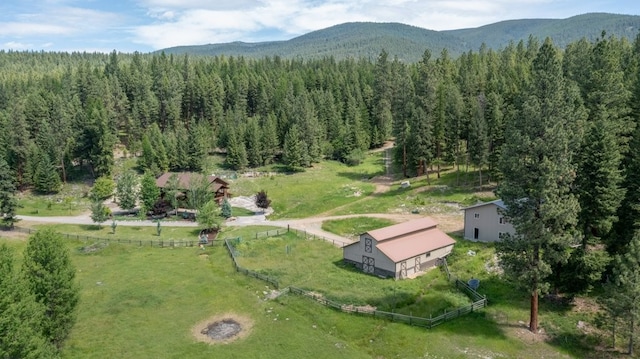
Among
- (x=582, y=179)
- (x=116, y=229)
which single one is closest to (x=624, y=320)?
(x=582, y=179)

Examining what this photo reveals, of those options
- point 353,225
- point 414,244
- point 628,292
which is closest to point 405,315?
point 414,244

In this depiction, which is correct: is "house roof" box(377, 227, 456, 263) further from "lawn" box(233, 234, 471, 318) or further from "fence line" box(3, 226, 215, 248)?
"fence line" box(3, 226, 215, 248)

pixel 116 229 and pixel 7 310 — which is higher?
pixel 7 310

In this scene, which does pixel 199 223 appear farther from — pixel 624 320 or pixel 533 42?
pixel 533 42

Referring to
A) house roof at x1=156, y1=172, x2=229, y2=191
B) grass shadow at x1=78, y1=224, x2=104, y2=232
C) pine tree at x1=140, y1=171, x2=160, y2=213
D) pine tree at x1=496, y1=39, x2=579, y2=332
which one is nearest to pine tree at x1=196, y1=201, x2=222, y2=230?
house roof at x1=156, y1=172, x2=229, y2=191

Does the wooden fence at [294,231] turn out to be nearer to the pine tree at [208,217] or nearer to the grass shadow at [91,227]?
the pine tree at [208,217]

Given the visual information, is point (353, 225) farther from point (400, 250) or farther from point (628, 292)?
point (628, 292)
